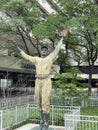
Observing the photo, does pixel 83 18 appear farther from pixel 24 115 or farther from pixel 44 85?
pixel 44 85

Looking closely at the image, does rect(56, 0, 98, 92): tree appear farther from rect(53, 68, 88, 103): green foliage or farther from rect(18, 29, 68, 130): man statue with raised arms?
rect(18, 29, 68, 130): man statue with raised arms

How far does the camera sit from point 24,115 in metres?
12.9

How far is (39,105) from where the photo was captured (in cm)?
748

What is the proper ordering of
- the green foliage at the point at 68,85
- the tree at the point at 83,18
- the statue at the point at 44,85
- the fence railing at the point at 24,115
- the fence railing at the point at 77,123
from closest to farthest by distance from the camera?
the statue at the point at 44,85 < the fence railing at the point at 77,123 < the fence railing at the point at 24,115 < the green foliage at the point at 68,85 < the tree at the point at 83,18

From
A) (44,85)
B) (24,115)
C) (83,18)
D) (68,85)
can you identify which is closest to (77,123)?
(24,115)

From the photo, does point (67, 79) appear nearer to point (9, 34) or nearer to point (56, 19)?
point (56, 19)

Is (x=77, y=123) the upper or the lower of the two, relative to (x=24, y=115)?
lower

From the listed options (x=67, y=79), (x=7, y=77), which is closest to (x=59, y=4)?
(x=67, y=79)

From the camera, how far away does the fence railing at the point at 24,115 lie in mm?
11189

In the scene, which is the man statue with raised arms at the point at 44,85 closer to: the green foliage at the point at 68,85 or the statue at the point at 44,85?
the statue at the point at 44,85

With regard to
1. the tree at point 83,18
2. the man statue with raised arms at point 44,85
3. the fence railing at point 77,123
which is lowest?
the fence railing at point 77,123

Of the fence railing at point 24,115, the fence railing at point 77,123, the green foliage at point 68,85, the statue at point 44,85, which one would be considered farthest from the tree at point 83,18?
the statue at point 44,85

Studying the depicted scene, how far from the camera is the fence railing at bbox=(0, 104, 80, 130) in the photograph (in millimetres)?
11189

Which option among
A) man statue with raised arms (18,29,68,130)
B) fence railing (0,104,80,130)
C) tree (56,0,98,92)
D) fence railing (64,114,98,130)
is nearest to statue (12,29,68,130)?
man statue with raised arms (18,29,68,130)
